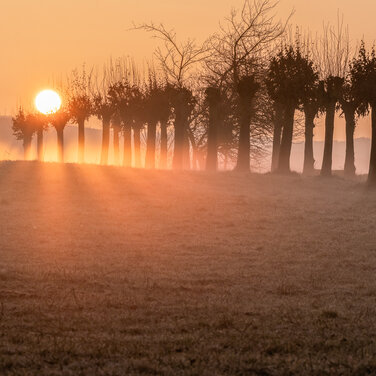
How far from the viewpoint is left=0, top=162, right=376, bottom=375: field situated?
1012cm

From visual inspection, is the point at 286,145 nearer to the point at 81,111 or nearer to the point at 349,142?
the point at 349,142

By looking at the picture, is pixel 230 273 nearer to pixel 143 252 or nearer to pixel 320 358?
pixel 143 252

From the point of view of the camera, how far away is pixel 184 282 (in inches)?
675

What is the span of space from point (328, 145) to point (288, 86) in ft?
17.2

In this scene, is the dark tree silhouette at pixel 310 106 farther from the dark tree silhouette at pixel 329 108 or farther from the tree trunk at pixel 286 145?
the tree trunk at pixel 286 145

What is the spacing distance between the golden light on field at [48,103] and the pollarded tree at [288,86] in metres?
32.5

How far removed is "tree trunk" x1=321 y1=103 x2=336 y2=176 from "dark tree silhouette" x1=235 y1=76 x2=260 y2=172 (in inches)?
223

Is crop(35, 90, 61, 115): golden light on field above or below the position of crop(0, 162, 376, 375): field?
above

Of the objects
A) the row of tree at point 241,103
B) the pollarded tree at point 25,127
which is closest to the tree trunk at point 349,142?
the row of tree at point 241,103

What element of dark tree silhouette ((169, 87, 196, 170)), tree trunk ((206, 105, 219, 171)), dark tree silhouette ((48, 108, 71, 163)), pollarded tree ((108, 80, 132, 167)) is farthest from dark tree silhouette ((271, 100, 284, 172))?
dark tree silhouette ((48, 108, 71, 163))

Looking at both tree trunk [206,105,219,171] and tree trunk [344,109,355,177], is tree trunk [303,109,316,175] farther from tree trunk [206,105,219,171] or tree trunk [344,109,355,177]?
tree trunk [206,105,219,171]

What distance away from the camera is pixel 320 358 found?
10.0 metres

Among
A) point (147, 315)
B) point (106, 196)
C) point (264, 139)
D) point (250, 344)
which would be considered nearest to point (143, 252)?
point (147, 315)

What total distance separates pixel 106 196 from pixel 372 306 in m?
23.6
